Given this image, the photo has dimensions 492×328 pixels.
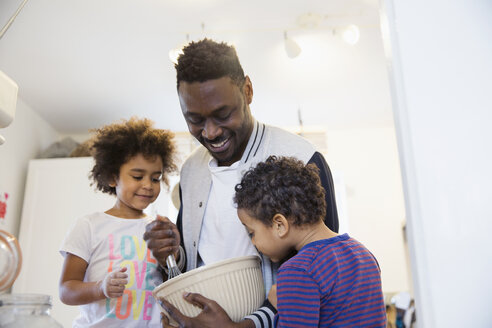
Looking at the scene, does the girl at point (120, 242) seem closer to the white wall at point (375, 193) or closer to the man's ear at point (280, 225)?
the man's ear at point (280, 225)

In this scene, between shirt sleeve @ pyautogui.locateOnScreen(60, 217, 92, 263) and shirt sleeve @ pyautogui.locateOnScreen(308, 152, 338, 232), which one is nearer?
shirt sleeve @ pyautogui.locateOnScreen(308, 152, 338, 232)

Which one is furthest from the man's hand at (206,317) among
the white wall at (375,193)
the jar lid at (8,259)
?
the white wall at (375,193)

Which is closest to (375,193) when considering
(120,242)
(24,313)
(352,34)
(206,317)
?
(352,34)

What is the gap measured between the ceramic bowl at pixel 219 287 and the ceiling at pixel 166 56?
6.11 feet

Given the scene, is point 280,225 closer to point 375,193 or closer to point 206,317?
point 206,317

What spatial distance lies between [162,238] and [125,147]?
58 centimetres


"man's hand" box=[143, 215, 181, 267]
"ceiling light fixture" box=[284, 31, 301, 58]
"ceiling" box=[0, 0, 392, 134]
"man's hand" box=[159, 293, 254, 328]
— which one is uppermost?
"ceiling" box=[0, 0, 392, 134]

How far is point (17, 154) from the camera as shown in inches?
133

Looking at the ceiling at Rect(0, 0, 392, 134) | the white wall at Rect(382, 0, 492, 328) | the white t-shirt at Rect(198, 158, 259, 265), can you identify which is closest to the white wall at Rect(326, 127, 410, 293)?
the ceiling at Rect(0, 0, 392, 134)

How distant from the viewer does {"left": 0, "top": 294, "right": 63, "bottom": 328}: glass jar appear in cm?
48

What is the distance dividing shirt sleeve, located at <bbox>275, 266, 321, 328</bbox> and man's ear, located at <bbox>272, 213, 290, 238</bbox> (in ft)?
0.44

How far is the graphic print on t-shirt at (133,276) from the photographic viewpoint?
1.22 metres

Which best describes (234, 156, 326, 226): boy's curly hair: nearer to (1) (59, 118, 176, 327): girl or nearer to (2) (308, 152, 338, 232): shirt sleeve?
(2) (308, 152, 338, 232): shirt sleeve

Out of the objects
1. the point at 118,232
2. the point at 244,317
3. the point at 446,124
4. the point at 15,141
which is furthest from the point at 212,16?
the point at 446,124
